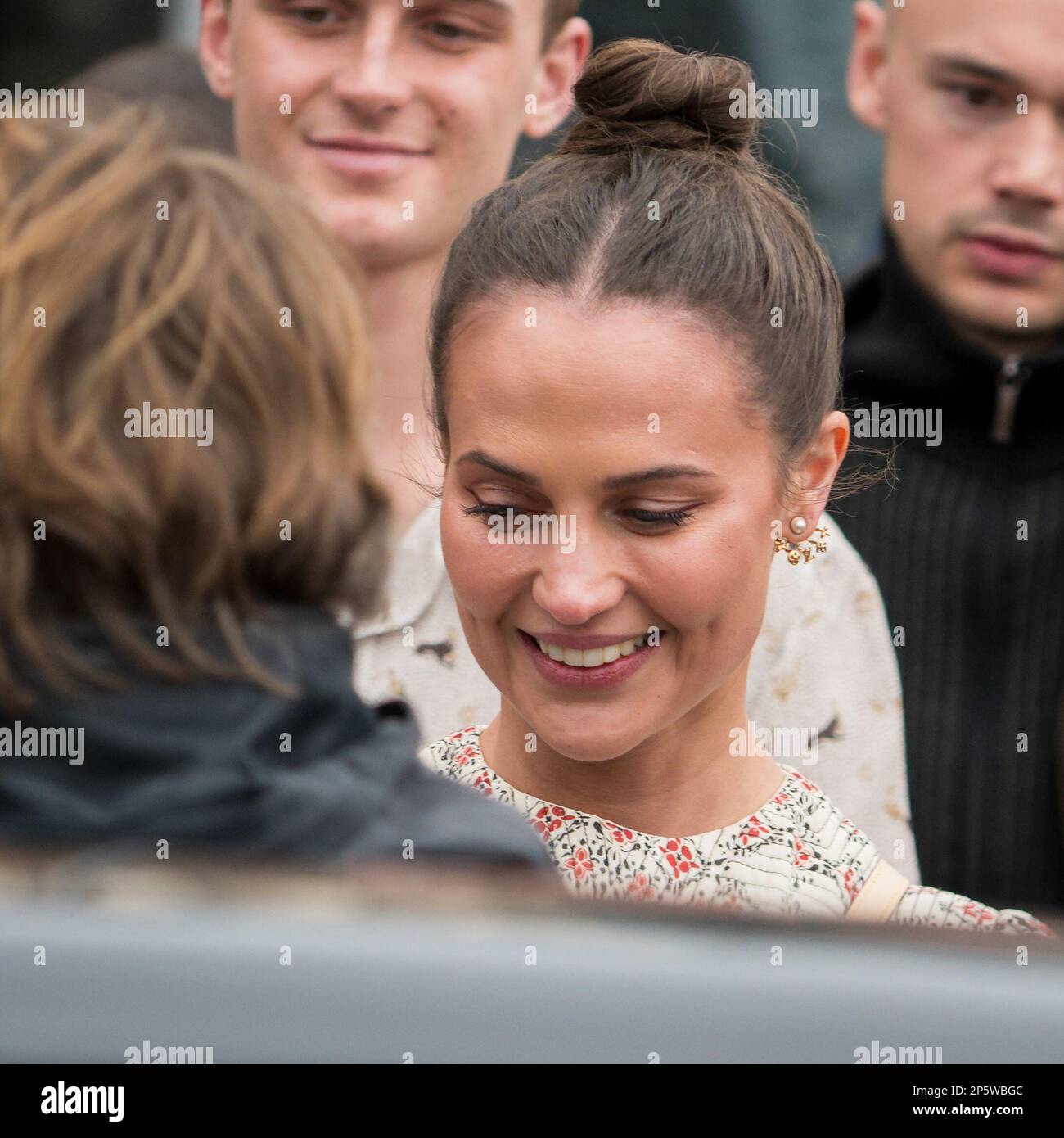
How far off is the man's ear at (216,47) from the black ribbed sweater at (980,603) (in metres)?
1.22

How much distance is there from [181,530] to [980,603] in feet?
5.41

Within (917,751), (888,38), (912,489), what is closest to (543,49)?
A: (888,38)

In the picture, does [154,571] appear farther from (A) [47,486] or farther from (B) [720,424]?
(B) [720,424]

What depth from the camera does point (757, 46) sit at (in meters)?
3.86

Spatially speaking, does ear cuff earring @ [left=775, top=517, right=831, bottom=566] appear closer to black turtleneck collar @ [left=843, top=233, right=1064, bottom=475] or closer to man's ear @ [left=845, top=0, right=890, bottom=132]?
black turtleneck collar @ [left=843, top=233, right=1064, bottom=475]

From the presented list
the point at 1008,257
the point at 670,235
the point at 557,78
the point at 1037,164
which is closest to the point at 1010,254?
the point at 1008,257

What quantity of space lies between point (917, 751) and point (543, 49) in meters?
1.31

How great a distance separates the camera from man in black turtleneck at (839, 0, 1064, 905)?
2.63 metres

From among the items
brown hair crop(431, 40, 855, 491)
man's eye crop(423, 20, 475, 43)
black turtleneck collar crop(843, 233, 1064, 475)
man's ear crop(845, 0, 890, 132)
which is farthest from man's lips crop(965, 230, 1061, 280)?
man's eye crop(423, 20, 475, 43)

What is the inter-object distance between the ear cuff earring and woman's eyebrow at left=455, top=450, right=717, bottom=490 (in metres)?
0.20

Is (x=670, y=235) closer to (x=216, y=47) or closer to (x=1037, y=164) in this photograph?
(x=1037, y=164)

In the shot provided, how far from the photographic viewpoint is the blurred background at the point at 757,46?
12.4 feet

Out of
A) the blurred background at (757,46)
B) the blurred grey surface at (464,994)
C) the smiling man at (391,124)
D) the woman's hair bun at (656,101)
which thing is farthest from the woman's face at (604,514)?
the blurred background at (757,46)

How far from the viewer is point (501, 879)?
1.26m
